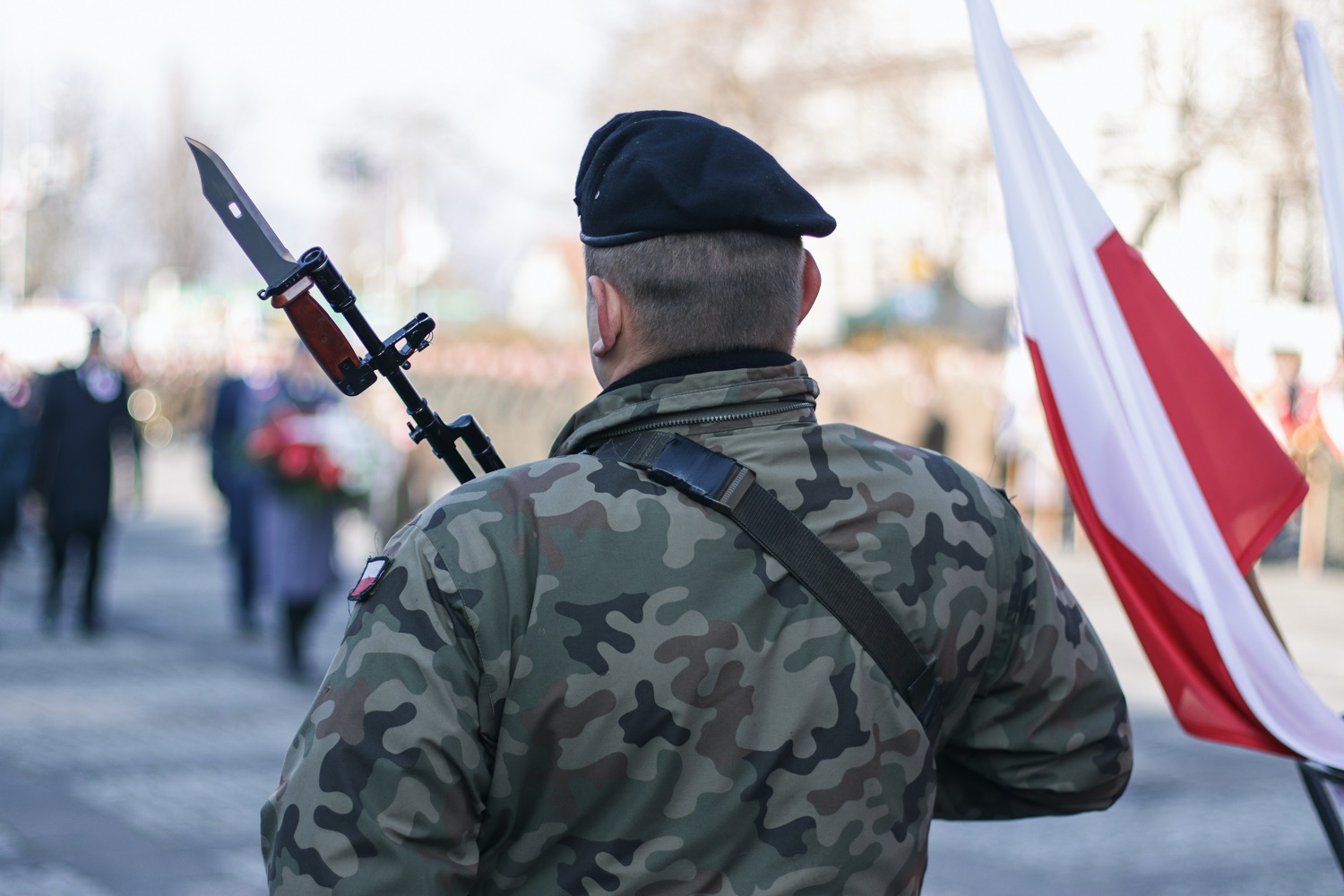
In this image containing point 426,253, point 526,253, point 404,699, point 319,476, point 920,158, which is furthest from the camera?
point 526,253

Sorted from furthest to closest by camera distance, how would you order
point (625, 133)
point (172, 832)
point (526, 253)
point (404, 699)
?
point (526, 253) → point (172, 832) → point (625, 133) → point (404, 699)

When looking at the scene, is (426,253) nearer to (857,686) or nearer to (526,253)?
(857,686)

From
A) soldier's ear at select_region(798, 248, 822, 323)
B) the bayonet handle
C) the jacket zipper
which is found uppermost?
soldier's ear at select_region(798, 248, 822, 323)

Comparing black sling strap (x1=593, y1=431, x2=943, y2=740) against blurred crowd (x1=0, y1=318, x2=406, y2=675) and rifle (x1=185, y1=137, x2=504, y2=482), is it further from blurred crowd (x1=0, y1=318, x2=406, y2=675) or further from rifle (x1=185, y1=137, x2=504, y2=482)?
blurred crowd (x1=0, y1=318, x2=406, y2=675)

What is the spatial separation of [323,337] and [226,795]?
4.37 meters

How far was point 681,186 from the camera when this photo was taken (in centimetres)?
157

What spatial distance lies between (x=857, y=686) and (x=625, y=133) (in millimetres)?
695

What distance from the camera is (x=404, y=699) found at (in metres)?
1.42

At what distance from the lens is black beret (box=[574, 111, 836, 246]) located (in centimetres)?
157

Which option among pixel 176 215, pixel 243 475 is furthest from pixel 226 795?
pixel 176 215

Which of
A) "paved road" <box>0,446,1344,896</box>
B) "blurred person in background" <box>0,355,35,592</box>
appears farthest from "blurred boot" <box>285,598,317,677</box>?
"blurred person in background" <box>0,355,35,592</box>

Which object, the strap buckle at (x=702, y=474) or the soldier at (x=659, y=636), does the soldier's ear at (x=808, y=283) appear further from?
the strap buckle at (x=702, y=474)

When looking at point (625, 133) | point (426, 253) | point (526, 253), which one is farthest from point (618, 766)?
point (526, 253)

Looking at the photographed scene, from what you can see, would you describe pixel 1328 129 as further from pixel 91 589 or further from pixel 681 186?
pixel 91 589
